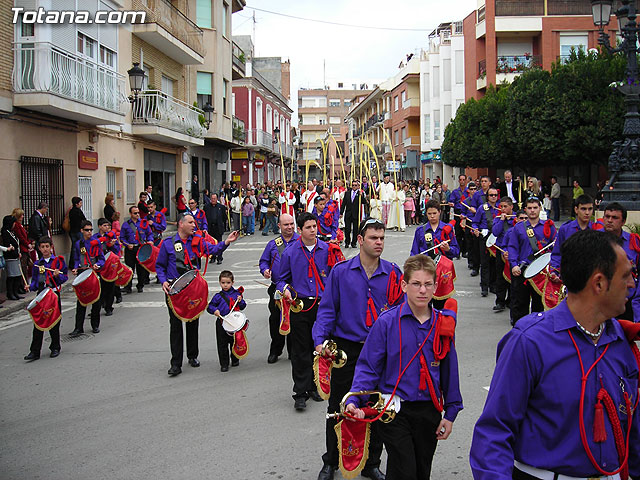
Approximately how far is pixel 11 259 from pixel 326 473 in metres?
10.2

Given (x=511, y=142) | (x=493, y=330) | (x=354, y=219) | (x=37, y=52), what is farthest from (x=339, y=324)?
(x=511, y=142)

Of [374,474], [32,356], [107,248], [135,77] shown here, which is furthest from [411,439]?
[135,77]

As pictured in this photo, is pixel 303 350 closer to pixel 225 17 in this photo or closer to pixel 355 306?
pixel 355 306

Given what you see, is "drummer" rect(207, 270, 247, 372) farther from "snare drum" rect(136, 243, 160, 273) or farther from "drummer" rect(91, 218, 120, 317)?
"snare drum" rect(136, 243, 160, 273)

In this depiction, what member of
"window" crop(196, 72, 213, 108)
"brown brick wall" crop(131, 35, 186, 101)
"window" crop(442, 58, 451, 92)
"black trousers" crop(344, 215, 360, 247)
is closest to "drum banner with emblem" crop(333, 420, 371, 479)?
"black trousers" crop(344, 215, 360, 247)

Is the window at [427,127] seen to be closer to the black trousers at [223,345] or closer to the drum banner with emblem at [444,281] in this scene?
the drum banner with emblem at [444,281]

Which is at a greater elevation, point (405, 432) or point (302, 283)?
point (302, 283)

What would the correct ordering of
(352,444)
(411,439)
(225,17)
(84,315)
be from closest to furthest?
(411,439) < (352,444) < (84,315) < (225,17)

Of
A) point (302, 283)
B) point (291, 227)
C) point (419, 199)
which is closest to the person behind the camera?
point (302, 283)

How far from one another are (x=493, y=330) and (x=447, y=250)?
1752 mm

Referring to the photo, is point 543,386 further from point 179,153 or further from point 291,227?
point 179,153

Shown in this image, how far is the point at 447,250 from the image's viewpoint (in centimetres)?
856

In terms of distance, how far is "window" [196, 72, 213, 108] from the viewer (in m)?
30.3

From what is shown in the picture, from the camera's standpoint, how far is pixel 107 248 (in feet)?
37.4
